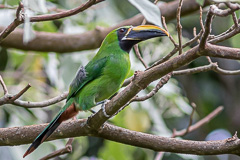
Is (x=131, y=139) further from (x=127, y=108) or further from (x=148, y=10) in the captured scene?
(x=127, y=108)

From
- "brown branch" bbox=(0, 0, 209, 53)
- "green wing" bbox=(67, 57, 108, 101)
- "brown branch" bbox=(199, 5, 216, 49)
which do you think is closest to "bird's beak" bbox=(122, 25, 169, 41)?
"green wing" bbox=(67, 57, 108, 101)

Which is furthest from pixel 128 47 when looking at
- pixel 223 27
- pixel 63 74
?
pixel 223 27

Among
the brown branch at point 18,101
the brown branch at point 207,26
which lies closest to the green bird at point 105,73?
the brown branch at point 18,101

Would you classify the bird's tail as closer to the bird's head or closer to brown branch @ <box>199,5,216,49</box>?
the bird's head

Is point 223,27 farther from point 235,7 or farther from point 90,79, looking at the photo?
point 235,7

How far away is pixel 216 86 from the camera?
6.41 meters

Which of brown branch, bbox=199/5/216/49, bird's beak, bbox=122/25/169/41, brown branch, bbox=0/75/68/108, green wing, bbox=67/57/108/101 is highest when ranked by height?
brown branch, bbox=199/5/216/49

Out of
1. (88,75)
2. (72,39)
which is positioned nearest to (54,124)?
(88,75)

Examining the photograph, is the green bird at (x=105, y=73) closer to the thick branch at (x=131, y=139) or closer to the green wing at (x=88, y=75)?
the green wing at (x=88, y=75)

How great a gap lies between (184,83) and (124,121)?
2345 millimetres

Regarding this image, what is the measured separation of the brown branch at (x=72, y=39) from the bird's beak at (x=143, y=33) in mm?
1090

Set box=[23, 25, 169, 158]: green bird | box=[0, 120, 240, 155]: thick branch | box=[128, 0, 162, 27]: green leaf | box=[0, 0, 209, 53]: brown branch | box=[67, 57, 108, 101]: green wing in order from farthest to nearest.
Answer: box=[0, 0, 209, 53]: brown branch < box=[67, 57, 108, 101]: green wing < box=[23, 25, 169, 158]: green bird < box=[0, 120, 240, 155]: thick branch < box=[128, 0, 162, 27]: green leaf

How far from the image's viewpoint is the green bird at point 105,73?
2.91 metres

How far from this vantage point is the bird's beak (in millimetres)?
2721
